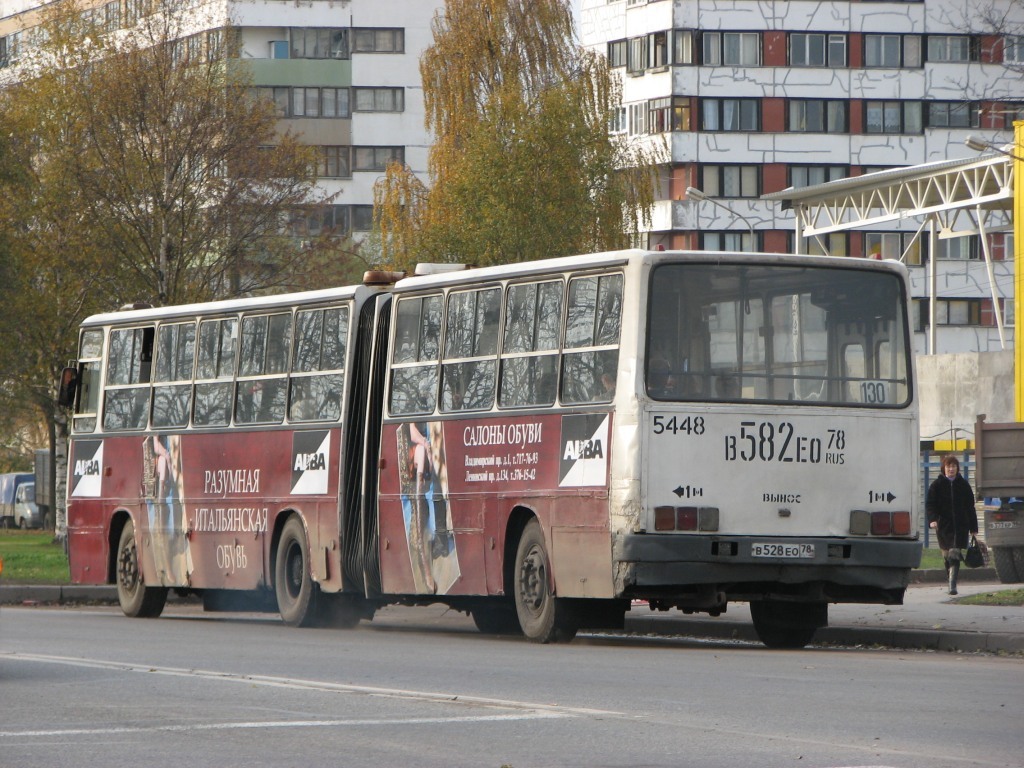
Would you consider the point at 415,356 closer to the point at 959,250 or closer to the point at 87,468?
the point at 87,468

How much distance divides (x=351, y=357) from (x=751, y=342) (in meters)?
5.07

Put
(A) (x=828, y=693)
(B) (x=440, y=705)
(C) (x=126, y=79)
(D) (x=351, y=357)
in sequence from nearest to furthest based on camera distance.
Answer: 1. (B) (x=440, y=705)
2. (A) (x=828, y=693)
3. (D) (x=351, y=357)
4. (C) (x=126, y=79)

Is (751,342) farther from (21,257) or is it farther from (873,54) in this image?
(873,54)

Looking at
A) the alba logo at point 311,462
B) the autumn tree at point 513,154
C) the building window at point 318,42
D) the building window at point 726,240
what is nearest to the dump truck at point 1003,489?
the alba logo at point 311,462

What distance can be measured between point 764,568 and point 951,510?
8.78 meters

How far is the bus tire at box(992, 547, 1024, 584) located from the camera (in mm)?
28844

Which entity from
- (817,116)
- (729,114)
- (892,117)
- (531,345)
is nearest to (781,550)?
(531,345)

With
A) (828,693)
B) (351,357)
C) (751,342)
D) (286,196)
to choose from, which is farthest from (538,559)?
(286,196)

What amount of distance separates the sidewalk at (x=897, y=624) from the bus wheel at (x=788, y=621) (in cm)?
56

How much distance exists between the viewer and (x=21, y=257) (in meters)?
50.0

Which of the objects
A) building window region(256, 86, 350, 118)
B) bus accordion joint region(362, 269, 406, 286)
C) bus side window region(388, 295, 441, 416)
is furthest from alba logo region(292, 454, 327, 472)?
building window region(256, 86, 350, 118)

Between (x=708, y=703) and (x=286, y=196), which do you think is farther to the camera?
(x=286, y=196)

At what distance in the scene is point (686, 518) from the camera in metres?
17.9

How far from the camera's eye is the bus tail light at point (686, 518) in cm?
1783
